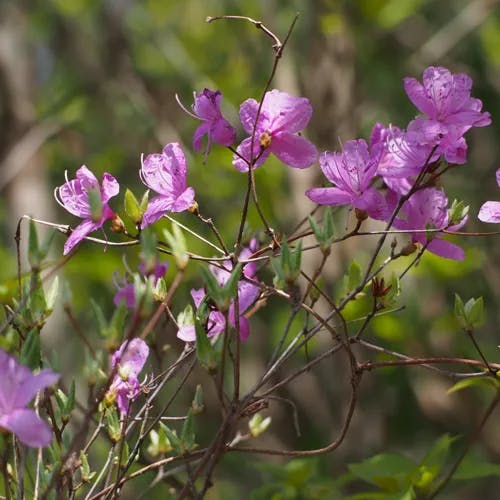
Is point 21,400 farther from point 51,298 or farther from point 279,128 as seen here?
point 279,128

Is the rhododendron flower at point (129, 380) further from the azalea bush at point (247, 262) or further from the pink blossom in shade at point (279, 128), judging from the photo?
the pink blossom in shade at point (279, 128)

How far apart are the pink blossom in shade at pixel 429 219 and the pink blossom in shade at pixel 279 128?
0.14 meters

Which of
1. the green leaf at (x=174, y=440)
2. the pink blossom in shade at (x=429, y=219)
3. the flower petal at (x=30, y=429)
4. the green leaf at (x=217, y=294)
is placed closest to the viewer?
the flower petal at (x=30, y=429)

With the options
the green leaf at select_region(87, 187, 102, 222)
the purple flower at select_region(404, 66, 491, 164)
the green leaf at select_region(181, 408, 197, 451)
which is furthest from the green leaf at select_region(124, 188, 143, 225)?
the purple flower at select_region(404, 66, 491, 164)

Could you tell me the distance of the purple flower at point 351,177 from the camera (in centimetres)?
101

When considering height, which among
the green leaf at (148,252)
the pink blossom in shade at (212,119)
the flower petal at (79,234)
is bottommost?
the flower petal at (79,234)

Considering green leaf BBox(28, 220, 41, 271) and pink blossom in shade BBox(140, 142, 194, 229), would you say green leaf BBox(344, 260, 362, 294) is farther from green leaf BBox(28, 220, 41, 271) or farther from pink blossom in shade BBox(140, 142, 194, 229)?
green leaf BBox(28, 220, 41, 271)

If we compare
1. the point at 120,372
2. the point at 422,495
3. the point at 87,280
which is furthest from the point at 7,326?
A: the point at 87,280

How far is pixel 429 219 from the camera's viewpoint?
1.08 m

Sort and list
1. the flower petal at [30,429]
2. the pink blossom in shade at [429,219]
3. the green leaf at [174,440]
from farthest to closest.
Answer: the pink blossom in shade at [429,219] < the green leaf at [174,440] < the flower petal at [30,429]

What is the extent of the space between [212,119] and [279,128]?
0.08 meters

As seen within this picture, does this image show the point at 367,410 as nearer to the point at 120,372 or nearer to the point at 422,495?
the point at 422,495

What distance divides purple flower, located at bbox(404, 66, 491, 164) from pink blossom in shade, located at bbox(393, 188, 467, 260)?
0.23 feet

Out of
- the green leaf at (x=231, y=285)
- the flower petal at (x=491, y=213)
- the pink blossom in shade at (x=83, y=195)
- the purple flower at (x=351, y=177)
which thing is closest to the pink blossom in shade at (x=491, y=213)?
the flower petal at (x=491, y=213)
